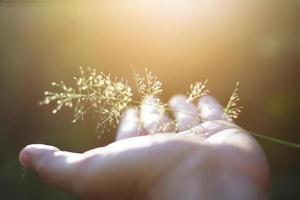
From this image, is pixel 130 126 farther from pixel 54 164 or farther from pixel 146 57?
pixel 146 57

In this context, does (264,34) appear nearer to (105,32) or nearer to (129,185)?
(105,32)

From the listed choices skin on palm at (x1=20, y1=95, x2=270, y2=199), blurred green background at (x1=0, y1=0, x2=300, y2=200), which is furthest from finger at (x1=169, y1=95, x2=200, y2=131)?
blurred green background at (x1=0, y1=0, x2=300, y2=200)

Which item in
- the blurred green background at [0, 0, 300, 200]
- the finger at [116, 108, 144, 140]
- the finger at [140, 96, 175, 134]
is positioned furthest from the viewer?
the blurred green background at [0, 0, 300, 200]

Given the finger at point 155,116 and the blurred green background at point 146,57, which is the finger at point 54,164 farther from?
the blurred green background at point 146,57

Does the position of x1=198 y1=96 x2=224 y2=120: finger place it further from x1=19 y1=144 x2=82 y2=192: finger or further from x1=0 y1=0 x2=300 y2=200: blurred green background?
x1=0 y1=0 x2=300 y2=200: blurred green background

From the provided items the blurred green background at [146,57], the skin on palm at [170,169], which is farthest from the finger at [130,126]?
the blurred green background at [146,57]

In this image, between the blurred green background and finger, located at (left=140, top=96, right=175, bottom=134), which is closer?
finger, located at (left=140, top=96, right=175, bottom=134)
